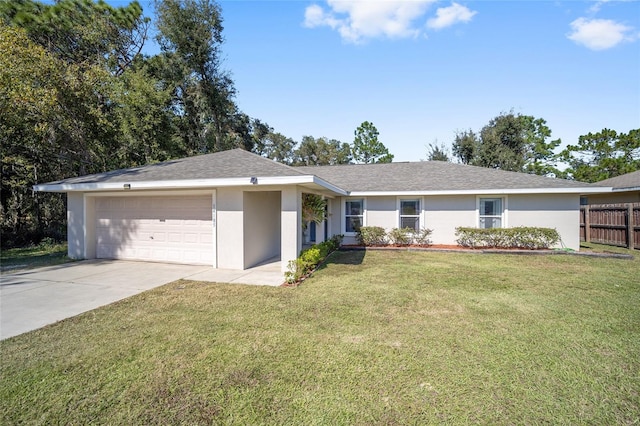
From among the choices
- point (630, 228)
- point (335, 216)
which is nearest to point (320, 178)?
point (335, 216)

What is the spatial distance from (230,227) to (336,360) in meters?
5.66

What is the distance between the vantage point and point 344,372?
3189mm

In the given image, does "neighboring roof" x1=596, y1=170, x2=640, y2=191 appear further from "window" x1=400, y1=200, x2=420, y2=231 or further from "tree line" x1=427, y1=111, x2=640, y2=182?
"tree line" x1=427, y1=111, x2=640, y2=182

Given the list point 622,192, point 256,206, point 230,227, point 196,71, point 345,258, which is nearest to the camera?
point 230,227

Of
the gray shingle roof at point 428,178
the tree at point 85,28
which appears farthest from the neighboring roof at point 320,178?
the tree at point 85,28

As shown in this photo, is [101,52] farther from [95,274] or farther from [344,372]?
[344,372]

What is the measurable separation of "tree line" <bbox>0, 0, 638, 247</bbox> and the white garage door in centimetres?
612

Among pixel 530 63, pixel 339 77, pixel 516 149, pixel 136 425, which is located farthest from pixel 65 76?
pixel 516 149

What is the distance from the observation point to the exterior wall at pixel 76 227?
32.4ft

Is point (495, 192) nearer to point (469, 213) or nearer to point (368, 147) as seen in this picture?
point (469, 213)

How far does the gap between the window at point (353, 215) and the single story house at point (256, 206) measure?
0.05 m

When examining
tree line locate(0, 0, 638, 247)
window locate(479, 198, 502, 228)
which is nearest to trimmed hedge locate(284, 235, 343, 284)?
window locate(479, 198, 502, 228)

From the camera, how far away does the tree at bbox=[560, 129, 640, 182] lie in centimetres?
2334

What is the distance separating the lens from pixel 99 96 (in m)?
15.5
